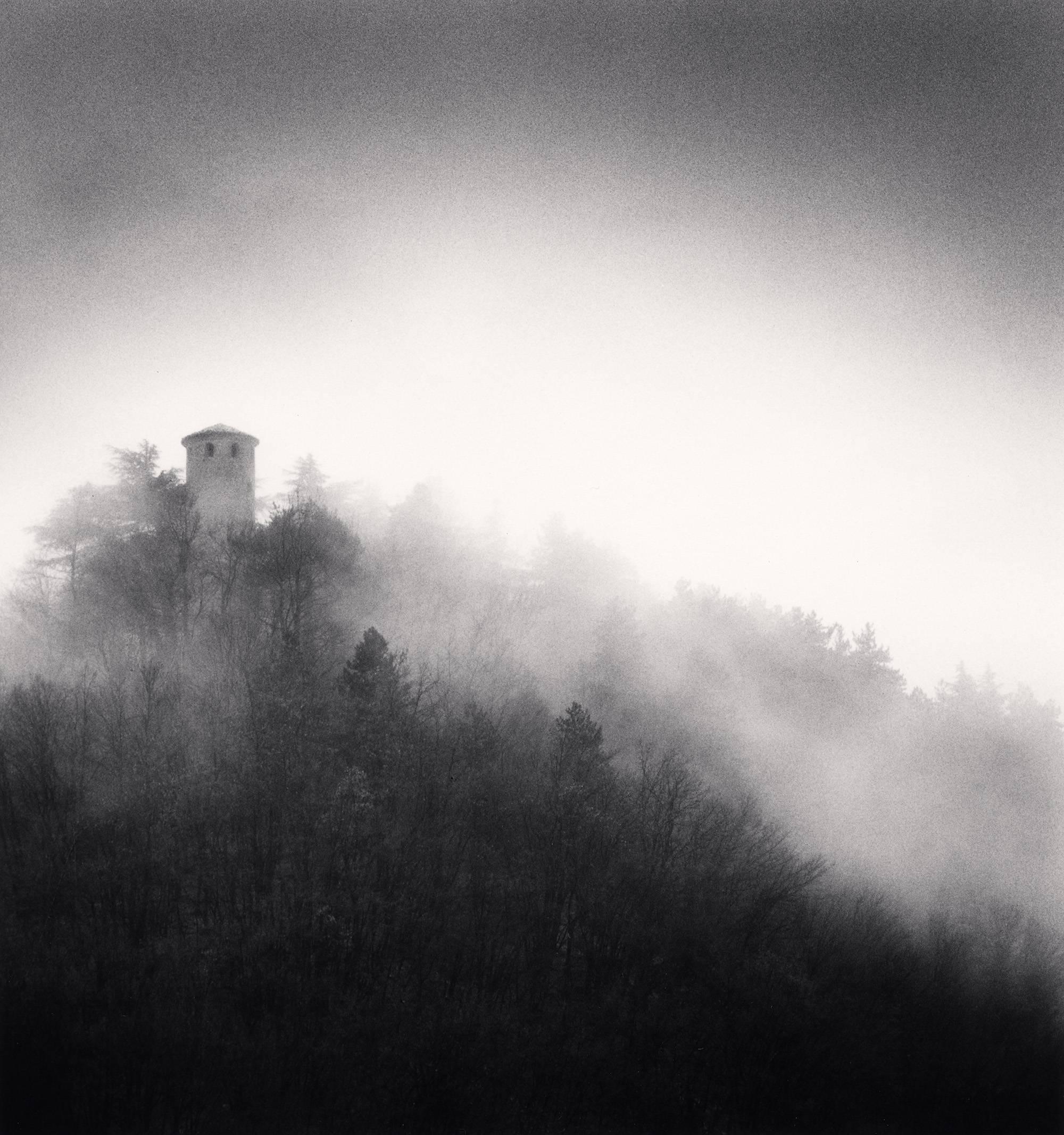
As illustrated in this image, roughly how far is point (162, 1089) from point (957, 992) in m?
21.0

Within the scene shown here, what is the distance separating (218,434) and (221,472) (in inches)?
71.8

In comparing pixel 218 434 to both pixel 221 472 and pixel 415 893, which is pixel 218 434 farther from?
pixel 415 893

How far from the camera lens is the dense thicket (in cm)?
1531

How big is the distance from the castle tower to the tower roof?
2cm

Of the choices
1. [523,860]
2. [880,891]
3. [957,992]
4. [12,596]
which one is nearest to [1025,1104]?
[957,992]

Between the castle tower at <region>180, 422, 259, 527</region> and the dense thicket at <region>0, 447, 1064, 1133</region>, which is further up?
the castle tower at <region>180, 422, 259, 527</region>

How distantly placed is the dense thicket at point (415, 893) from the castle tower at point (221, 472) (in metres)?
2.82

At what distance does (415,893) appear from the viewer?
20.1 meters

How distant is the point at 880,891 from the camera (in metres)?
28.1

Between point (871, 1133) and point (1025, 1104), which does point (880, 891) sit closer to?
point (1025, 1104)

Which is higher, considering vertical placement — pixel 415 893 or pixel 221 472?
pixel 221 472

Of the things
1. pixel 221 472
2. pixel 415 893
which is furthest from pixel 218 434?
pixel 415 893

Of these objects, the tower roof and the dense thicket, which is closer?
the dense thicket

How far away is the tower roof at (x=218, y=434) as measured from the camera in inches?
1507
